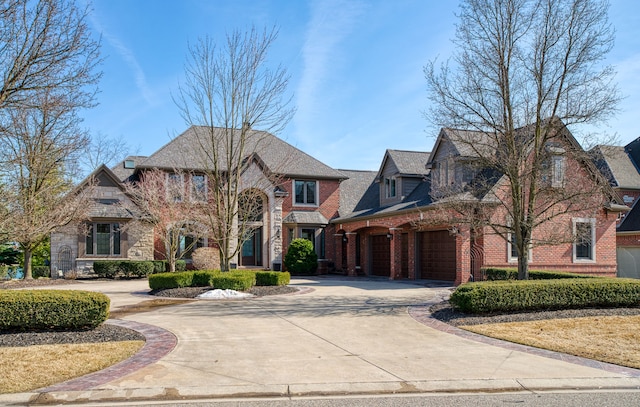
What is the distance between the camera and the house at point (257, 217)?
2844cm

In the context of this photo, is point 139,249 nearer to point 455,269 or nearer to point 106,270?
point 106,270

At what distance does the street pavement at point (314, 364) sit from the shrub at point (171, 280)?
5694mm

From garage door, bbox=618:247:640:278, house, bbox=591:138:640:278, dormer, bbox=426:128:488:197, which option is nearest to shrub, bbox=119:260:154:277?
dormer, bbox=426:128:488:197

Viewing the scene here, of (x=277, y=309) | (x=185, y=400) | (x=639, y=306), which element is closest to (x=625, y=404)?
(x=185, y=400)

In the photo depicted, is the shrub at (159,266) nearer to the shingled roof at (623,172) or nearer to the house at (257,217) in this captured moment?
the house at (257,217)

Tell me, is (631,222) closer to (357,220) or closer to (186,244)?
(357,220)

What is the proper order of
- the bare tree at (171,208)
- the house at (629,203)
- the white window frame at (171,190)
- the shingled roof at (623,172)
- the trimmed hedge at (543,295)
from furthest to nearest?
the shingled roof at (623,172), the house at (629,203), the white window frame at (171,190), the bare tree at (171,208), the trimmed hedge at (543,295)

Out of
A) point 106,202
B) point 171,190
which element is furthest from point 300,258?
point 106,202

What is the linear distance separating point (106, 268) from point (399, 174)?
16.2 metres

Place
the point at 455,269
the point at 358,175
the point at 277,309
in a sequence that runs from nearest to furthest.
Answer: the point at 277,309, the point at 455,269, the point at 358,175

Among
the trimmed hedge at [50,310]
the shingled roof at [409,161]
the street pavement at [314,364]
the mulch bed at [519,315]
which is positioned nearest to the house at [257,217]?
the shingled roof at [409,161]

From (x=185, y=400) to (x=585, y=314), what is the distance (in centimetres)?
1009

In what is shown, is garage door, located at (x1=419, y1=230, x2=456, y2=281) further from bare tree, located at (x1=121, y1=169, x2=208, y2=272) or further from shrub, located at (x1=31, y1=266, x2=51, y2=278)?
shrub, located at (x1=31, y1=266, x2=51, y2=278)

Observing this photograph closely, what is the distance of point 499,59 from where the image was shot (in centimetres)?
1451
